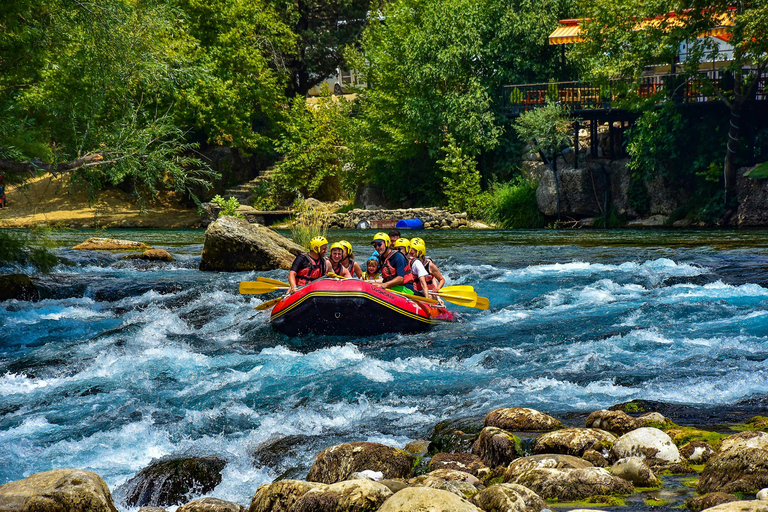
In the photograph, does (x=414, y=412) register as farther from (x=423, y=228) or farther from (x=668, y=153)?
(x=423, y=228)

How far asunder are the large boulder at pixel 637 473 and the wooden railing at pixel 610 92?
763 inches

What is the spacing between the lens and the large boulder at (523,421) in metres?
5.21

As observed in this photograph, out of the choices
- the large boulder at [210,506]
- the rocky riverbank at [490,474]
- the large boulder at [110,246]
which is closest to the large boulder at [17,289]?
the large boulder at [110,246]

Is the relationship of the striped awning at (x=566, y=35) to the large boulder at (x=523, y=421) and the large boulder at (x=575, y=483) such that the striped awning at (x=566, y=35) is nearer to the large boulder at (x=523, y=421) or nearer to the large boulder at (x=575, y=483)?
the large boulder at (x=523, y=421)

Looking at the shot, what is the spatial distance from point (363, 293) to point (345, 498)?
531cm

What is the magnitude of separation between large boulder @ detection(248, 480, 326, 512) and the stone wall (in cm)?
2358

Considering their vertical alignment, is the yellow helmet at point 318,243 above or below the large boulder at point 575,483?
above

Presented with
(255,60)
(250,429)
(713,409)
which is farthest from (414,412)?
(255,60)

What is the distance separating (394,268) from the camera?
10531 mm

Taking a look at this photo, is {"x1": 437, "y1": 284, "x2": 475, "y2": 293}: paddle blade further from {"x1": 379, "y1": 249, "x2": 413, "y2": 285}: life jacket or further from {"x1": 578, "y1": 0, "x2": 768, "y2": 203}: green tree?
{"x1": 578, "y1": 0, "x2": 768, "y2": 203}: green tree

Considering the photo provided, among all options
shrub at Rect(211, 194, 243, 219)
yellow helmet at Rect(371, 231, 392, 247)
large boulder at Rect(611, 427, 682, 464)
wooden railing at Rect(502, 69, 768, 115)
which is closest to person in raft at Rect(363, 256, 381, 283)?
yellow helmet at Rect(371, 231, 392, 247)

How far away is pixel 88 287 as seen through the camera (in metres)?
12.8

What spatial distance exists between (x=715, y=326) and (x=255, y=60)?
28.1m

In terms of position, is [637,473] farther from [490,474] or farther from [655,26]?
[655,26]
